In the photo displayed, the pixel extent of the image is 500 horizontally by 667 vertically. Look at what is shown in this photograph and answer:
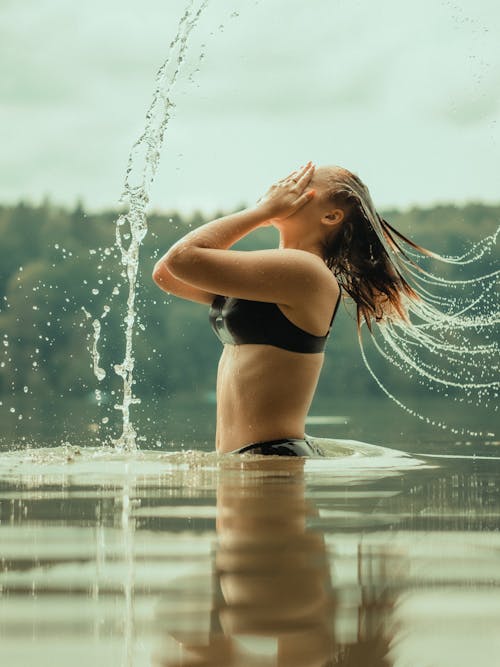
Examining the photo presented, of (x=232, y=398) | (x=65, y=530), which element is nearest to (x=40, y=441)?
(x=232, y=398)

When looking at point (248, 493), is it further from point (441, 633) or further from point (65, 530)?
point (441, 633)

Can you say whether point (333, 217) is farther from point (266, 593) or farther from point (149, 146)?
point (266, 593)

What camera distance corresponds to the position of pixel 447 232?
47.8 metres

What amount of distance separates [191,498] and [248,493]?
0.55 ft

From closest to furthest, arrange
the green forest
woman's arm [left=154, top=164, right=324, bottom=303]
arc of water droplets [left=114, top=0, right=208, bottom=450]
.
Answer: woman's arm [left=154, top=164, right=324, bottom=303] < arc of water droplets [left=114, top=0, right=208, bottom=450] < the green forest

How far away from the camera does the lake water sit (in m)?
1.92

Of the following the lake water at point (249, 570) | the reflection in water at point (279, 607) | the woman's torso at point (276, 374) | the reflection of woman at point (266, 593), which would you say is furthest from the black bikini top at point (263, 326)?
the reflection in water at point (279, 607)

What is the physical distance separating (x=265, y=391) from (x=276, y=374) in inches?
2.9

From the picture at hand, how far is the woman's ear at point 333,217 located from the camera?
4777 millimetres

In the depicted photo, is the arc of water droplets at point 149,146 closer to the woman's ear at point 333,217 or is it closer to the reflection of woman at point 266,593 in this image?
the woman's ear at point 333,217

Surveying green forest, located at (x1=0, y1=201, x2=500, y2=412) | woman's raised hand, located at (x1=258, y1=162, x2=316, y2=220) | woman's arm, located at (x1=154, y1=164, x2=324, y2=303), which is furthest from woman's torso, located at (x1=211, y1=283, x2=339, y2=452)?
green forest, located at (x1=0, y1=201, x2=500, y2=412)

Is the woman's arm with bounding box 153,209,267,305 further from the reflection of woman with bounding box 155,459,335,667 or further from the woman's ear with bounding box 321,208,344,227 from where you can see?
the reflection of woman with bounding box 155,459,335,667

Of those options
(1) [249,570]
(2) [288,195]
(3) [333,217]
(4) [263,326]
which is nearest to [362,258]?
(3) [333,217]

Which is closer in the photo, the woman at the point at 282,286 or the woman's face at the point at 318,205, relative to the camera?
the woman at the point at 282,286
